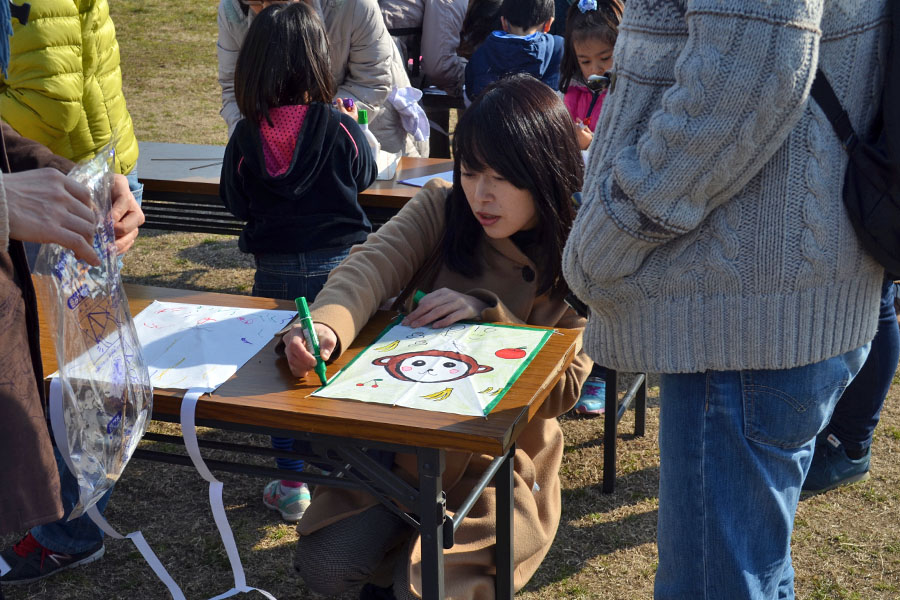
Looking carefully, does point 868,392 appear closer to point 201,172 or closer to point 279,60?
point 279,60

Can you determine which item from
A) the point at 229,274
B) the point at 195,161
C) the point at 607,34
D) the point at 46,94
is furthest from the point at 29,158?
the point at 229,274

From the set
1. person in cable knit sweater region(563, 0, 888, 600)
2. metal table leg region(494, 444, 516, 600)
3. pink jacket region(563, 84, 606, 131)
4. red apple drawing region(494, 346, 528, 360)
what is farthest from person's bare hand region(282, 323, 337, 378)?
pink jacket region(563, 84, 606, 131)

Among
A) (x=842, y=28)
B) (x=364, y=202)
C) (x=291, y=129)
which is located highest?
(x=842, y=28)

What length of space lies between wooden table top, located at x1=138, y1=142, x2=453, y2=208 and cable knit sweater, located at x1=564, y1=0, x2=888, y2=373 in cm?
190

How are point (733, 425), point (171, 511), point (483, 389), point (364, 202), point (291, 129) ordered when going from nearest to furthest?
point (733, 425)
point (483, 389)
point (291, 129)
point (171, 511)
point (364, 202)

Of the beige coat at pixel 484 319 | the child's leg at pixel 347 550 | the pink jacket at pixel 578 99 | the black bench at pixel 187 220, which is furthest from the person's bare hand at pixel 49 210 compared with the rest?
the pink jacket at pixel 578 99

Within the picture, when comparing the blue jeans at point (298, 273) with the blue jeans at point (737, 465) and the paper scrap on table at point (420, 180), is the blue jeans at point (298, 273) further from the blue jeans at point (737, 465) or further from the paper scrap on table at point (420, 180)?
the blue jeans at point (737, 465)

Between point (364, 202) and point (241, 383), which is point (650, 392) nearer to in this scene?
point (364, 202)

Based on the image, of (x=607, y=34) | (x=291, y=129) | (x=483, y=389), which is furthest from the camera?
(x=607, y=34)

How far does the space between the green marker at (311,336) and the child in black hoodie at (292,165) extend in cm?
91

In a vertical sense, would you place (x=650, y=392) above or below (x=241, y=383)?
below

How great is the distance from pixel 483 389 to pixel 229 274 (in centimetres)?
342

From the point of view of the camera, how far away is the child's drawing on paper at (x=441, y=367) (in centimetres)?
166

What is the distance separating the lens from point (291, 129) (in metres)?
2.60
